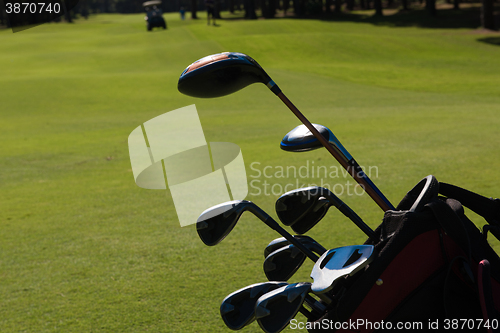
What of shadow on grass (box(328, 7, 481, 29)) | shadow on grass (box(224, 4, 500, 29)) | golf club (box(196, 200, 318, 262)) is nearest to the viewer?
golf club (box(196, 200, 318, 262))

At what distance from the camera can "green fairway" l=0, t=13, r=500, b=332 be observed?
278 centimetres

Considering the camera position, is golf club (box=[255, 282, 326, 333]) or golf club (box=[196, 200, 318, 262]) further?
golf club (box=[196, 200, 318, 262])

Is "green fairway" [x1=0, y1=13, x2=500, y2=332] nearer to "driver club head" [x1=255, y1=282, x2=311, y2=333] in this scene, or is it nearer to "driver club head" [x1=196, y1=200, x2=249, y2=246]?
"driver club head" [x1=196, y1=200, x2=249, y2=246]

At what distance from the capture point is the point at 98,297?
9.09 ft

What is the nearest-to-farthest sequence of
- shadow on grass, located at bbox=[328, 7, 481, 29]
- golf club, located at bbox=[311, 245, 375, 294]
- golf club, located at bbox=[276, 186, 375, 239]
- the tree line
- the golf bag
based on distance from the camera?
golf club, located at bbox=[311, 245, 375, 294] < the golf bag < golf club, located at bbox=[276, 186, 375, 239] < shadow on grass, located at bbox=[328, 7, 481, 29] < the tree line

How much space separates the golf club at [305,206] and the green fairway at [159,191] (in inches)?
37.0

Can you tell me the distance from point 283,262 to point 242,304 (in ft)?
1.20

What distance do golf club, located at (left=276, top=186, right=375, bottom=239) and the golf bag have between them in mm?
263

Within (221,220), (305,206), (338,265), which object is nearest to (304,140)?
(305,206)

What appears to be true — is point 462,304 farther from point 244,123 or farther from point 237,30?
point 237,30

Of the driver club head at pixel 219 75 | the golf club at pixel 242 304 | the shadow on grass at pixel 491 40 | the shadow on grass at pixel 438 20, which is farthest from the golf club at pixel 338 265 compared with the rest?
the shadow on grass at pixel 438 20

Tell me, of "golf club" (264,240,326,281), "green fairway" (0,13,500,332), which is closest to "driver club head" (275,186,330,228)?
"golf club" (264,240,326,281)

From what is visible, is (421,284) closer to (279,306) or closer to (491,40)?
(279,306)

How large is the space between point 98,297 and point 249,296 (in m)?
1.72
